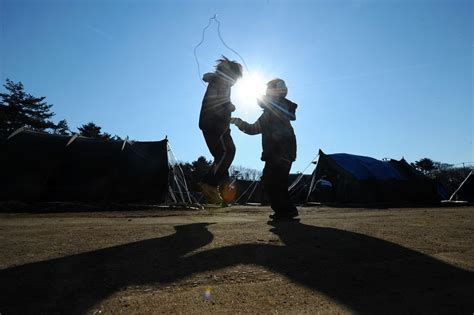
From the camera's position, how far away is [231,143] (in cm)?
Answer: 606

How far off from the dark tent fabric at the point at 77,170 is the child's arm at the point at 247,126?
4.78m

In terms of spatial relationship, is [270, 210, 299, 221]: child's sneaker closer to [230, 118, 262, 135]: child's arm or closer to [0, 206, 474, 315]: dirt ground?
[230, 118, 262, 135]: child's arm

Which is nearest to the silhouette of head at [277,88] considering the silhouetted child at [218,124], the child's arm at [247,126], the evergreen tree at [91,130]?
the child's arm at [247,126]

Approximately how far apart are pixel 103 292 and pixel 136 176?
28.7 feet

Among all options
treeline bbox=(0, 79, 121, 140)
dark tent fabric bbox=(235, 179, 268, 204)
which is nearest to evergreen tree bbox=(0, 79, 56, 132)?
treeline bbox=(0, 79, 121, 140)

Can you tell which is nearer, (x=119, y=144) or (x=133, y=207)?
(x=133, y=207)

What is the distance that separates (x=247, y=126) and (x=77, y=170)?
5.78 m

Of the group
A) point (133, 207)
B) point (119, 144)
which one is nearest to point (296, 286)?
point (133, 207)

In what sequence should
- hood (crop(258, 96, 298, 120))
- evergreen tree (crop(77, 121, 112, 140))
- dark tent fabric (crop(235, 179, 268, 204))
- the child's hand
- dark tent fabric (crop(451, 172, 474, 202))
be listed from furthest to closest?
evergreen tree (crop(77, 121, 112, 140))
dark tent fabric (crop(235, 179, 268, 204))
dark tent fabric (crop(451, 172, 474, 202))
the child's hand
hood (crop(258, 96, 298, 120))

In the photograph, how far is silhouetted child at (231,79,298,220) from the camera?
5.66 metres

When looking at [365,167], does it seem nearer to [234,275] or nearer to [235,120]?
[235,120]

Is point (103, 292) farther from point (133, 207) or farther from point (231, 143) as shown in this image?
point (133, 207)

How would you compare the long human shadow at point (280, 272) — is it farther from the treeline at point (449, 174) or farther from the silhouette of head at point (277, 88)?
the treeline at point (449, 174)

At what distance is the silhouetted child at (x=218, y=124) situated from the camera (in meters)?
5.79
